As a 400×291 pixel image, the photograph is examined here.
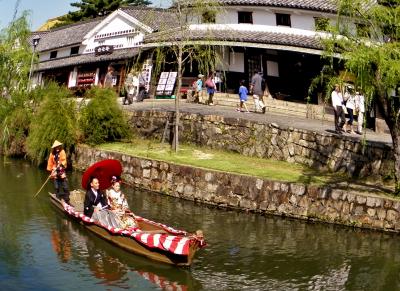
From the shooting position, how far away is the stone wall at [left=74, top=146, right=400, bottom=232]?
17562mm

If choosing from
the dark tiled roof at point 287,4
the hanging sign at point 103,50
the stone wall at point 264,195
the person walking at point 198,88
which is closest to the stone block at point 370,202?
the stone wall at point 264,195

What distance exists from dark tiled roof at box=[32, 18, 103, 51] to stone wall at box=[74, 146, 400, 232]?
890 inches

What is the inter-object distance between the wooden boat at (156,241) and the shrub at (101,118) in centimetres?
1088

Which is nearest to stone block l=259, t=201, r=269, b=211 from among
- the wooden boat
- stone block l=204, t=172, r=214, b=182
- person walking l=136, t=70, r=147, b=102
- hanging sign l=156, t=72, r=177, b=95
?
stone block l=204, t=172, r=214, b=182

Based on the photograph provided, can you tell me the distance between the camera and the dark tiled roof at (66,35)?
43.4 m

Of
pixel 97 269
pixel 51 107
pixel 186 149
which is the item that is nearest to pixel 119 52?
pixel 51 107

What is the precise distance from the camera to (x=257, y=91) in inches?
1080

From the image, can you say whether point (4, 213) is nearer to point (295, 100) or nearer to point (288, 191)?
point (288, 191)

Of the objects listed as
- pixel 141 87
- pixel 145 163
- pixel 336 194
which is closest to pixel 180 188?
pixel 145 163

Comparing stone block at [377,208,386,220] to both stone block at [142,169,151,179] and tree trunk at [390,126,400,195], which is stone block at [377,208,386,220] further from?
stone block at [142,169,151,179]

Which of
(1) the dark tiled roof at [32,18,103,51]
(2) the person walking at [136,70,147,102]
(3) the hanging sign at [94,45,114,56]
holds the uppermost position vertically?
(1) the dark tiled roof at [32,18,103,51]

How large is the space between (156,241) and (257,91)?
15.8m

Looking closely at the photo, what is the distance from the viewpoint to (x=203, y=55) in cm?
2439

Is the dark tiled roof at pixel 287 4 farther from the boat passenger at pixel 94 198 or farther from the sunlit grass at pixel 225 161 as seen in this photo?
the boat passenger at pixel 94 198
